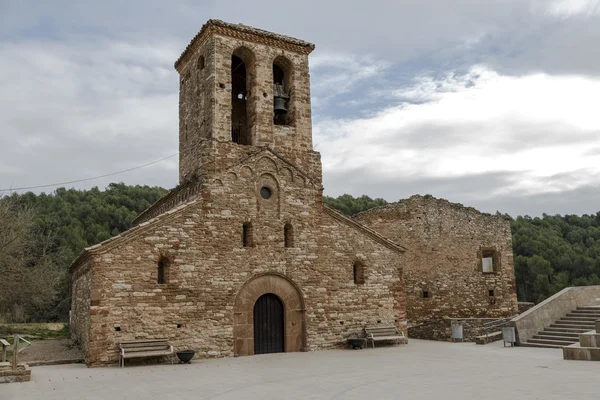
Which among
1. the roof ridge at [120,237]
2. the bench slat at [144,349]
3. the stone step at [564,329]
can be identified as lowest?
the stone step at [564,329]

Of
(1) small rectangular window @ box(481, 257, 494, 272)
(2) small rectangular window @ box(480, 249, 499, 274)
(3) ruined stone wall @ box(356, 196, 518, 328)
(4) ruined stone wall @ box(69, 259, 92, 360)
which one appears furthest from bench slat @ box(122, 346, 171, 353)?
(1) small rectangular window @ box(481, 257, 494, 272)

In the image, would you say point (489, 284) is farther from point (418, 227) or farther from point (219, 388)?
point (219, 388)

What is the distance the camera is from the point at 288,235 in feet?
51.8

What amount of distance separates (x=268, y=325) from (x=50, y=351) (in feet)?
21.8

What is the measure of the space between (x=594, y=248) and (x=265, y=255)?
1690 inches

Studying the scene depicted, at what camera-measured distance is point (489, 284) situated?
2234 cm

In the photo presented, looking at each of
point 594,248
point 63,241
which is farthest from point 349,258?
point 594,248

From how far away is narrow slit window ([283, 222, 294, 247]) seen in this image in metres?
15.7

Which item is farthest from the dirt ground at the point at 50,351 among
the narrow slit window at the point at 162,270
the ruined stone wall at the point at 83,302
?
the narrow slit window at the point at 162,270

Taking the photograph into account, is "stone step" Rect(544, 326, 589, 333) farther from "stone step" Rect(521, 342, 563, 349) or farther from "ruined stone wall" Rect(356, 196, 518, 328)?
"ruined stone wall" Rect(356, 196, 518, 328)

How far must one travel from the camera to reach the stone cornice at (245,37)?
16625 millimetres

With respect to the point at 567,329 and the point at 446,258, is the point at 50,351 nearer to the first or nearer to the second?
the point at 446,258

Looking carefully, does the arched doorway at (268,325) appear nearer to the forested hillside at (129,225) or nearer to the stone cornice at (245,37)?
the stone cornice at (245,37)

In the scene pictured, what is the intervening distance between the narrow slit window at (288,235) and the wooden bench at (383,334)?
12.2 feet
